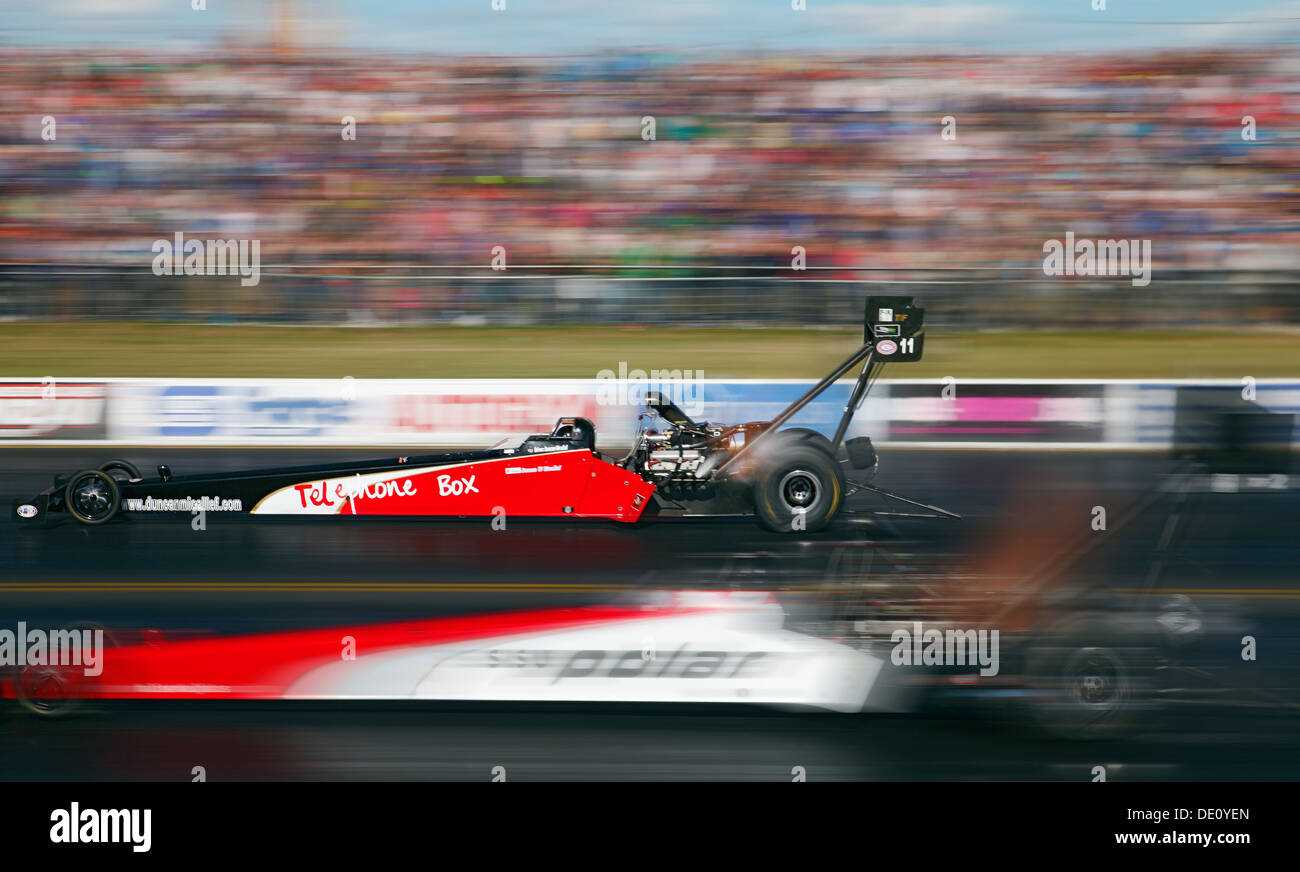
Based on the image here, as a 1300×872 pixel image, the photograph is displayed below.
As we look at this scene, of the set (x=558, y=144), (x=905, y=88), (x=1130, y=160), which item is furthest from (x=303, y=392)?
(x=1130, y=160)

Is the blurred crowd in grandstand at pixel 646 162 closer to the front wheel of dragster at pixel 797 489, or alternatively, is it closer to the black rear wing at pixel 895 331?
the black rear wing at pixel 895 331

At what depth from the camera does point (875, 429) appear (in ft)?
36.6

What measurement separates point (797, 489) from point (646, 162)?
9.54 metres

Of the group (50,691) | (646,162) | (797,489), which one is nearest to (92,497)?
(50,691)

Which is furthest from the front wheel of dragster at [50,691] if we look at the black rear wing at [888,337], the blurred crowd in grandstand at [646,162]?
the blurred crowd in grandstand at [646,162]

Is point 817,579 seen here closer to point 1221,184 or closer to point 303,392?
point 303,392

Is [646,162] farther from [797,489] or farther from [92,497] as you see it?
[92,497]

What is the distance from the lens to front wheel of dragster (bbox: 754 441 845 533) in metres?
7.51

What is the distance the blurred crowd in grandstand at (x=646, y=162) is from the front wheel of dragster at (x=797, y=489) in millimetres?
6797

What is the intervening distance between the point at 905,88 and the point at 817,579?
11769mm

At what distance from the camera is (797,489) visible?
24.9ft

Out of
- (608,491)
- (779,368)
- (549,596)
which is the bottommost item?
(549,596)

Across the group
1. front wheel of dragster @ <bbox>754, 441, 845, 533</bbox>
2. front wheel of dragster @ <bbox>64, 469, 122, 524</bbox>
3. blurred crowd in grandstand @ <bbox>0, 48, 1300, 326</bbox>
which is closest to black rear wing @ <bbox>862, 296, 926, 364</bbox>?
front wheel of dragster @ <bbox>754, 441, 845, 533</bbox>

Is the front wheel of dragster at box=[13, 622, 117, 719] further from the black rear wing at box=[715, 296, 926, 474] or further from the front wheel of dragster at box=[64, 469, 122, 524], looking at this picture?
the black rear wing at box=[715, 296, 926, 474]
